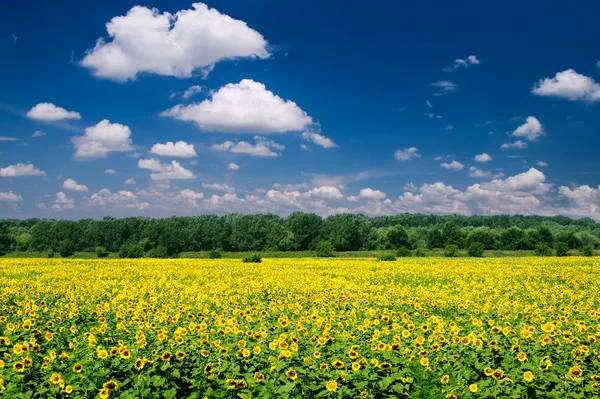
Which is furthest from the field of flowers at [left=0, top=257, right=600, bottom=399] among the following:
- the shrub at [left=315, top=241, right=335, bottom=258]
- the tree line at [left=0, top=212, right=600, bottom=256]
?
the tree line at [left=0, top=212, right=600, bottom=256]

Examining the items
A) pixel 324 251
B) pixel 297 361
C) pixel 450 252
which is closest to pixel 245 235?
pixel 324 251

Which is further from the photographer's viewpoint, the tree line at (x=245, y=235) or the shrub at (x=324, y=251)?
the tree line at (x=245, y=235)

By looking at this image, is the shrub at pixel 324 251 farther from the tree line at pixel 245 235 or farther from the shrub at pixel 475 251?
the tree line at pixel 245 235

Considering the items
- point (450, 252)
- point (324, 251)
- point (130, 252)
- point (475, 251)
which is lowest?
point (130, 252)

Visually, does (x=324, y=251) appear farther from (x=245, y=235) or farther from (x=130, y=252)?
(x=245, y=235)

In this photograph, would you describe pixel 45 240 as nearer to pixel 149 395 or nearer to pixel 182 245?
pixel 182 245

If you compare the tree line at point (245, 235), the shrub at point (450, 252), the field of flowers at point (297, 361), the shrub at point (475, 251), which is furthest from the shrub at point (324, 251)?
the field of flowers at point (297, 361)

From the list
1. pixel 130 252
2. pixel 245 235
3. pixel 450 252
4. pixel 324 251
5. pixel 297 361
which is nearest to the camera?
pixel 297 361

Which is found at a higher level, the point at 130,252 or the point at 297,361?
the point at 297,361

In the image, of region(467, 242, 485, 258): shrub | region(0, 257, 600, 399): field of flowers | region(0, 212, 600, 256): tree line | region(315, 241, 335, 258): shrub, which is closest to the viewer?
region(0, 257, 600, 399): field of flowers

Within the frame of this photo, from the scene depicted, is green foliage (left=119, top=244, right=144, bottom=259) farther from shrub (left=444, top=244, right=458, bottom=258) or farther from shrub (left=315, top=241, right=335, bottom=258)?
shrub (left=444, top=244, right=458, bottom=258)

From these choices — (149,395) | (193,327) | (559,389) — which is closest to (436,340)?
(559,389)

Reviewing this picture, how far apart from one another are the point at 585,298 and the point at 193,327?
1425cm

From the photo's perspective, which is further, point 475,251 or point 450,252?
point 450,252
